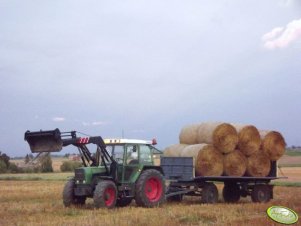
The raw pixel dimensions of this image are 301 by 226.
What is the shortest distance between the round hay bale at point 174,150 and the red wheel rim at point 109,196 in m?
3.49

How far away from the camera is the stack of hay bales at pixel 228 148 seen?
1644 cm

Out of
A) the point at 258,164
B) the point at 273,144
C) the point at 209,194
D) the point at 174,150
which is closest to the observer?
the point at 209,194

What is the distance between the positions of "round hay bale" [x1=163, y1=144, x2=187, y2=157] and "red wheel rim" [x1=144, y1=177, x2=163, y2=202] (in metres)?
2.02

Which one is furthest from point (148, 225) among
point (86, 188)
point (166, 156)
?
point (166, 156)

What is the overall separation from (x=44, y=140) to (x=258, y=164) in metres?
6.95

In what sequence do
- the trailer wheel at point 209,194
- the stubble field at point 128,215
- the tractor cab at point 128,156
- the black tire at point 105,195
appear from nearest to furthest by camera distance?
1. the stubble field at point 128,215
2. the black tire at point 105,195
3. the tractor cab at point 128,156
4. the trailer wheel at point 209,194

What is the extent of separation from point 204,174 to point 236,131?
1676mm

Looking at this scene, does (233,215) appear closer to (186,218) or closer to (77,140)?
(186,218)

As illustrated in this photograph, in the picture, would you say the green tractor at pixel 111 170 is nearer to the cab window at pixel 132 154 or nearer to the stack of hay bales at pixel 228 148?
the cab window at pixel 132 154

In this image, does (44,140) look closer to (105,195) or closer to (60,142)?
(60,142)

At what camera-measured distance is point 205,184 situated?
55.3 feet

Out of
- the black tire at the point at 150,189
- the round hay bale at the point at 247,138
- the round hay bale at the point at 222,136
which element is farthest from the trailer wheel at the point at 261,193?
the black tire at the point at 150,189

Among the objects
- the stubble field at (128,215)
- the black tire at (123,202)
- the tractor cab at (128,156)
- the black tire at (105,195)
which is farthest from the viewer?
Answer: the black tire at (123,202)

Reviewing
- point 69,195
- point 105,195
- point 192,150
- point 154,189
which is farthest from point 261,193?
point 69,195
